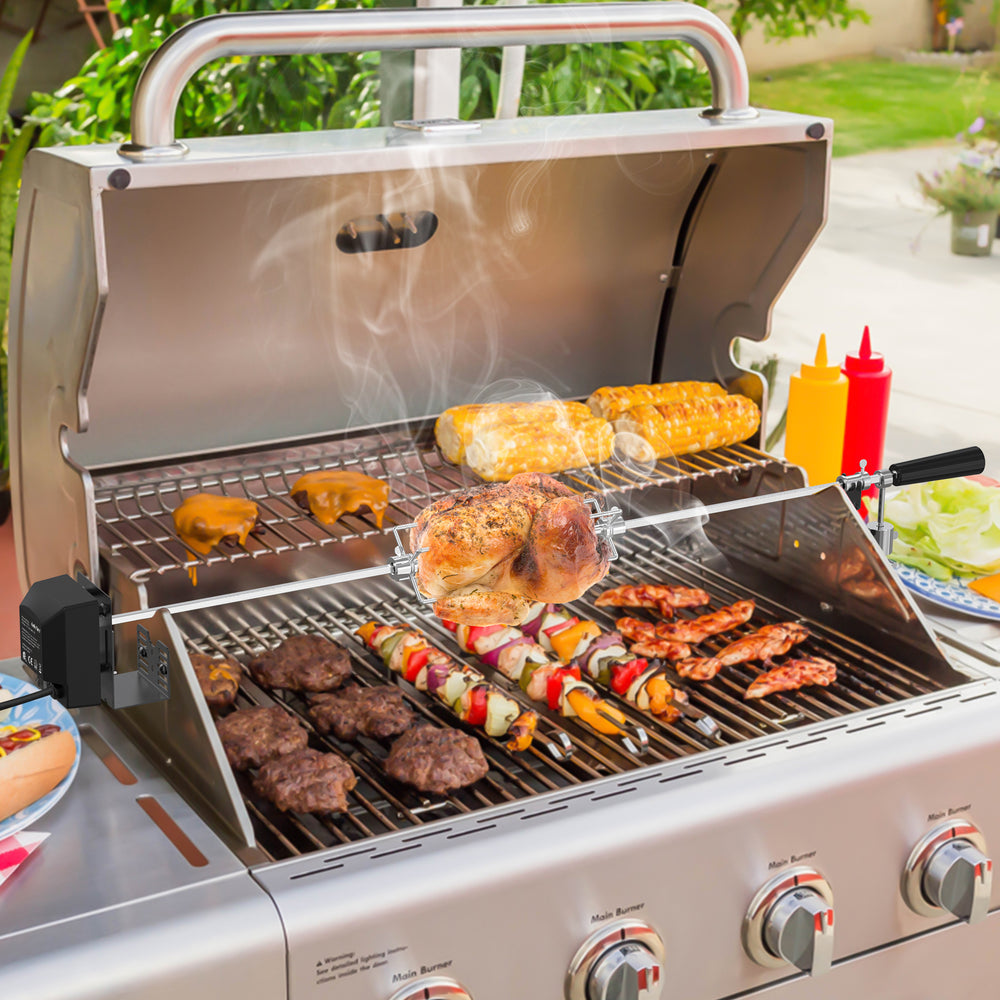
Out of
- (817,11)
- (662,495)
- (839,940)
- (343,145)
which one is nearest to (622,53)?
(817,11)

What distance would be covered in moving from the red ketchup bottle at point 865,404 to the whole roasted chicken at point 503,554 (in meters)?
0.83

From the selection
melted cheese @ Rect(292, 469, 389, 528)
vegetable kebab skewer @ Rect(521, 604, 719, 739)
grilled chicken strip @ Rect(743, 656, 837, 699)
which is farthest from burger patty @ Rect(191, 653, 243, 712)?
grilled chicken strip @ Rect(743, 656, 837, 699)

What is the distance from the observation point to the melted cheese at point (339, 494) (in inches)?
68.0

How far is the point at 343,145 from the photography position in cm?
150

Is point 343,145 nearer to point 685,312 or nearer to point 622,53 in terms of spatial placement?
point 685,312

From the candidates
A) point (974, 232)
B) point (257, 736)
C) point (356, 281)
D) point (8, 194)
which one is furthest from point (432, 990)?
point (974, 232)

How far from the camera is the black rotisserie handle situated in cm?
165

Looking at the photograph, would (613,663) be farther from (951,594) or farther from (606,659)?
(951,594)

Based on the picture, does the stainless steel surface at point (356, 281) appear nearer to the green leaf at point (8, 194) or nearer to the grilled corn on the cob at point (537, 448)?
the grilled corn on the cob at point (537, 448)

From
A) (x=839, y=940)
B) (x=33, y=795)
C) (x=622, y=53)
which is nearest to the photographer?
(x=33, y=795)

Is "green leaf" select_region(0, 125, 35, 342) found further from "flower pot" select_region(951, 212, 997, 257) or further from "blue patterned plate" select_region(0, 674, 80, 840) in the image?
"flower pot" select_region(951, 212, 997, 257)

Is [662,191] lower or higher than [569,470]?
higher

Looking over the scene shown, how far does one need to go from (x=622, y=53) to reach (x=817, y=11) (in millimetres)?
673

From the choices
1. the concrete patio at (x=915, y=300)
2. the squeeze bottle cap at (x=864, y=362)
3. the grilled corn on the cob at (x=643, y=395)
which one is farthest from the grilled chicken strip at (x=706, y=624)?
the concrete patio at (x=915, y=300)
